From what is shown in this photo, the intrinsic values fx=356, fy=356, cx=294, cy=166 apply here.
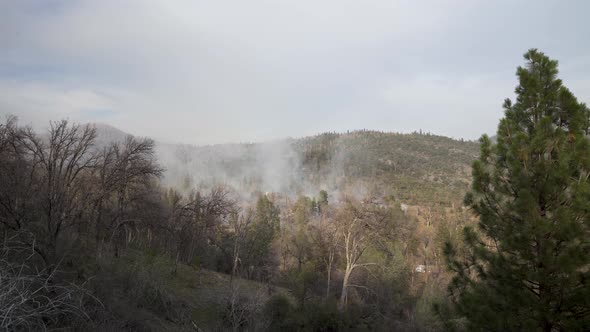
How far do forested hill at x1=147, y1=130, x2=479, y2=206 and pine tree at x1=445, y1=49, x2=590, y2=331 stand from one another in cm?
8987

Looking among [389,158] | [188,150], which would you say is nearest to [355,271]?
[389,158]

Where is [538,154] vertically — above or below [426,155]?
below

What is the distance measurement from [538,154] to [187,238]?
31185mm

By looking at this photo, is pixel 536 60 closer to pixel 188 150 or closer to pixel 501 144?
pixel 501 144

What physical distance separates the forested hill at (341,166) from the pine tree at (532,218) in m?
89.9

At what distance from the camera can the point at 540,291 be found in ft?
22.4

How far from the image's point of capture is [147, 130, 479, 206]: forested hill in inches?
4366

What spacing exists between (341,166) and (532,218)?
134 metres

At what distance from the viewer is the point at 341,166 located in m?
140

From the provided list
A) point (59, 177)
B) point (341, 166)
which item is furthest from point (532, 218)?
point (341, 166)

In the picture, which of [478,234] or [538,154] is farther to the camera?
[478,234]

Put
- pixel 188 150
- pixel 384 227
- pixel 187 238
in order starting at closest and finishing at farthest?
1. pixel 384 227
2. pixel 187 238
3. pixel 188 150

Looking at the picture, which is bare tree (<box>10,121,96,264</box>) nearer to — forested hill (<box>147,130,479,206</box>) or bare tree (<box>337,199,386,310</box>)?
bare tree (<box>337,199,386,310</box>)

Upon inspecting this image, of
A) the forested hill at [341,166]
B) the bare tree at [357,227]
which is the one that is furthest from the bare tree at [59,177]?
the forested hill at [341,166]
